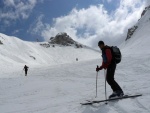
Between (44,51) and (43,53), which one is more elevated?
(44,51)

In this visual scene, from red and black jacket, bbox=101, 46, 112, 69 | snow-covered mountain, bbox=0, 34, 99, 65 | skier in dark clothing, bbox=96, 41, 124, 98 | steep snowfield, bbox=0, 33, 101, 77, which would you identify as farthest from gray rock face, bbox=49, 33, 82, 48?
red and black jacket, bbox=101, 46, 112, 69

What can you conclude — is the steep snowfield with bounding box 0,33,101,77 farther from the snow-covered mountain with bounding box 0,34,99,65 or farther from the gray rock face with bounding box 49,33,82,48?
the gray rock face with bounding box 49,33,82,48

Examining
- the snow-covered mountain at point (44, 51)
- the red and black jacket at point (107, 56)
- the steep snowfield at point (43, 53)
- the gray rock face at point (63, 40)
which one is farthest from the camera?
the gray rock face at point (63, 40)

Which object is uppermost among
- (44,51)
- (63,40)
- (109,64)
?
(63,40)

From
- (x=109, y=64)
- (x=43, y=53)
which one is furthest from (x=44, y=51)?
(x=109, y=64)

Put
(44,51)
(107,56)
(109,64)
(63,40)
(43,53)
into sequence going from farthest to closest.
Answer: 1. (63,40)
2. (44,51)
3. (43,53)
4. (109,64)
5. (107,56)

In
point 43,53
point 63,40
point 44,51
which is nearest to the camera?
point 43,53

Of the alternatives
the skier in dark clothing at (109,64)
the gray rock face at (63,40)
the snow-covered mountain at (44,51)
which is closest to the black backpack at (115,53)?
the skier in dark clothing at (109,64)

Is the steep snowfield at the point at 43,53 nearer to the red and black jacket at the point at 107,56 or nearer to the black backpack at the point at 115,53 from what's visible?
the red and black jacket at the point at 107,56

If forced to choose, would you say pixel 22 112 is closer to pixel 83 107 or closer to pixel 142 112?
pixel 83 107

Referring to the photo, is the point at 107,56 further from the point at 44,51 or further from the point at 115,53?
the point at 44,51

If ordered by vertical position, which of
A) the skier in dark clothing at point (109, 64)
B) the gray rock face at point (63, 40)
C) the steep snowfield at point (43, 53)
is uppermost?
the gray rock face at point (63, 40)

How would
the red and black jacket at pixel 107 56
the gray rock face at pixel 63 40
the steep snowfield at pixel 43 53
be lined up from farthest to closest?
1. the gray rock face at pixel 63 40
2. the steep snowfield at pixel 43 53
3. the red and black jacket at pixel 107 56

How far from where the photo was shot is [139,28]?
91.1 metres
